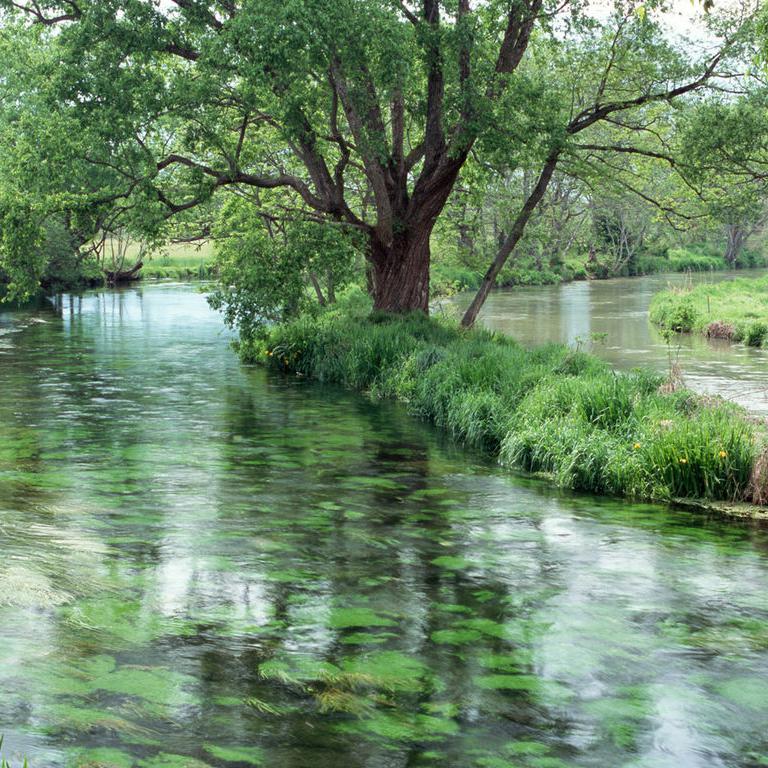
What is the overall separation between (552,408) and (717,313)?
61.9 feet

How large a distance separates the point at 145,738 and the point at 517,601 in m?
3.61

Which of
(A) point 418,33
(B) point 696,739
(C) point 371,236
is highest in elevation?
(A) point 418,33

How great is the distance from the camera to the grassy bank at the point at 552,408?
38.0 ft

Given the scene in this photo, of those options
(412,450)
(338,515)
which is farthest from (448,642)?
(412,450)

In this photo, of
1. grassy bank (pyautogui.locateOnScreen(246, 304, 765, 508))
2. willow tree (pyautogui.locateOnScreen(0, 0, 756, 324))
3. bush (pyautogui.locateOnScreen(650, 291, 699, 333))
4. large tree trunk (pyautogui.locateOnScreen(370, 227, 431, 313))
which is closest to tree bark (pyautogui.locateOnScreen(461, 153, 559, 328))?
Result: willow tree (pyautogui.locateOnScreen(0, 0, 756, 324))

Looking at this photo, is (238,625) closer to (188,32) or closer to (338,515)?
(338,515)

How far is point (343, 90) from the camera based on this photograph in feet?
63.9

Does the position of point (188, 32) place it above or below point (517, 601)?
above

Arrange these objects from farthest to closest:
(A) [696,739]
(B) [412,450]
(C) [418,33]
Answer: (C) [418,33], (B) [412,450], (A) [696,739]

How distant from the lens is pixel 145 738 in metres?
5.59

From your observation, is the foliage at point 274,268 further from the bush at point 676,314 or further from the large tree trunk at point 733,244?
the large tree trunk at point 733,244

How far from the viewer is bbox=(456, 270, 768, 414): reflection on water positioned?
20.7 m

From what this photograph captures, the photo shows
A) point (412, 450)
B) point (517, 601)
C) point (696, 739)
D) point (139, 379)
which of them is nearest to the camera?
point (696, 739)

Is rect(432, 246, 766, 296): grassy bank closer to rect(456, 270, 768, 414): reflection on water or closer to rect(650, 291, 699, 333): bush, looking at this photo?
rect(456, 270, 768, 414): reflection on water
